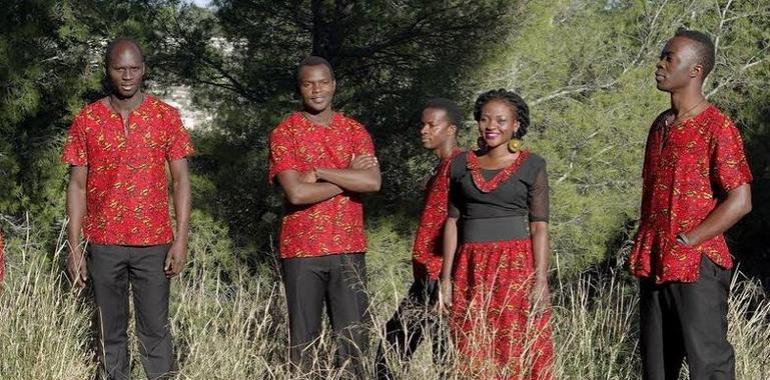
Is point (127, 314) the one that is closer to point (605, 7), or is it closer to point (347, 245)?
point (347, 245)

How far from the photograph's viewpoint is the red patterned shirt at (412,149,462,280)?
5.25 meters

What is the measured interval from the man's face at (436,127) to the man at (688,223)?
1.27 metres

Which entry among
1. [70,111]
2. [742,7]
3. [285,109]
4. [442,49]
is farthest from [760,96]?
[70,111]

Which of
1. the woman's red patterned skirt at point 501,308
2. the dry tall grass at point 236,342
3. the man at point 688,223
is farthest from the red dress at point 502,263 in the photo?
the man at point 688,223

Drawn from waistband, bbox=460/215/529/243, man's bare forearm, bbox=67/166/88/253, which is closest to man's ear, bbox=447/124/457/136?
waistband, bbox=460/215/529/243

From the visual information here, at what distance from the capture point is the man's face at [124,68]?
5.10 meters

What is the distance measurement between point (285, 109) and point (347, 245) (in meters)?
4.41

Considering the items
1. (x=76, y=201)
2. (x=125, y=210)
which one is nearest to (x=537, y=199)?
(x=125, y=210)

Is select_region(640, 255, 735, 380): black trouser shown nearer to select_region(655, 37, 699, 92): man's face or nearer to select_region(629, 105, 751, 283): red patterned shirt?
select_region(629, 105, 751, 283): red patterned shirt

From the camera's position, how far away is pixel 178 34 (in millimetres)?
9984

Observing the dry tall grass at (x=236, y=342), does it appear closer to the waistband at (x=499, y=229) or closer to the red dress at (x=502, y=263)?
the red dress at (x=502, y=263)

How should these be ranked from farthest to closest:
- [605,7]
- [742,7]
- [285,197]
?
1. [742,7]
2. [605,7]
3. [285,197]

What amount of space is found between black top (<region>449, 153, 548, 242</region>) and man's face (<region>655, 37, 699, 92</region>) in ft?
2.02

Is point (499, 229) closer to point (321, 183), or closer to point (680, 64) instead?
point (321, 183)
